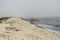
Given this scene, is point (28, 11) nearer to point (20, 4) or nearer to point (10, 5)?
point (20, 4)

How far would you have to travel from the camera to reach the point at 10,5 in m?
2.71

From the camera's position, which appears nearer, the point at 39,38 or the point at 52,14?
the point at 39,38

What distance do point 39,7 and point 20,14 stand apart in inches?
18.1

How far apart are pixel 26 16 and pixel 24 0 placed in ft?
1.20

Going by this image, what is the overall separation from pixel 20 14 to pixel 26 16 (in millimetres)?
151

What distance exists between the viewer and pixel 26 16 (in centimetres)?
264

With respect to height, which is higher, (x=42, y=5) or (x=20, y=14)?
(x=42, y=5)

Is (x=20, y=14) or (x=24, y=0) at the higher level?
(x=24, y=0)

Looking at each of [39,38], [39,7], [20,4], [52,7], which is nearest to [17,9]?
[20,4]

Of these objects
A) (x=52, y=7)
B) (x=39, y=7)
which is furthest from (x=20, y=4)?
(x=52, y=7)

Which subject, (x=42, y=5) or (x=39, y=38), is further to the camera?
(x=42, y=5)

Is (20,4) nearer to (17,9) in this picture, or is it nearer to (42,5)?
(17,9)

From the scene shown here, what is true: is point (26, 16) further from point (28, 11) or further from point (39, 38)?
point (39, 38)

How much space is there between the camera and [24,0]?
266cm
